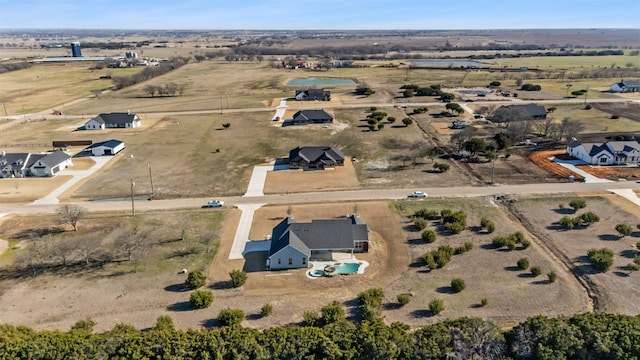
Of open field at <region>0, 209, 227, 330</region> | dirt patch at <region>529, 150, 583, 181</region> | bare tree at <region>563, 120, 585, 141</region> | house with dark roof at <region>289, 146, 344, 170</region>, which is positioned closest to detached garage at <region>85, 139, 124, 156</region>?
open field at <region>0, 209, 227, 330</region>

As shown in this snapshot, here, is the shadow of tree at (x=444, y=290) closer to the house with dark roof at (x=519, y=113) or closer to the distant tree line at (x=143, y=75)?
the house with dark roof at (x=519, y=113)

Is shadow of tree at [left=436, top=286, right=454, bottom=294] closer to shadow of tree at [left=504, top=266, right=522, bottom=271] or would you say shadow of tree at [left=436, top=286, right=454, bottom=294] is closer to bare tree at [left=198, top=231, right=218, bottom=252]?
shadow of tree at [left=504, top=266, right=522, bottom=271]

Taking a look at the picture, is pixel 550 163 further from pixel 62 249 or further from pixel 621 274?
pixel 62 249

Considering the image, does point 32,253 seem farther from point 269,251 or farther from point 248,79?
point 248,79

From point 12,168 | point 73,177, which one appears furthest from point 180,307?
point 12,168

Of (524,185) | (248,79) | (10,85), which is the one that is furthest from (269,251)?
Result: (10,85)

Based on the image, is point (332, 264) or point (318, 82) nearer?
point (332, 264)

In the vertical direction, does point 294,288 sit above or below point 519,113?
below
